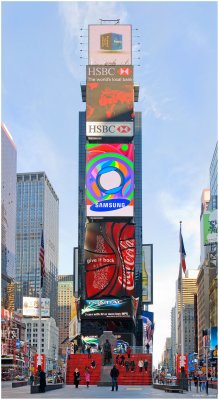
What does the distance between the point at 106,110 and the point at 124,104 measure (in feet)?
10.8

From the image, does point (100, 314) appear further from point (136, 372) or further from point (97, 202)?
point (136, 372)

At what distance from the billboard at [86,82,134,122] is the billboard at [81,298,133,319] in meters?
30.4

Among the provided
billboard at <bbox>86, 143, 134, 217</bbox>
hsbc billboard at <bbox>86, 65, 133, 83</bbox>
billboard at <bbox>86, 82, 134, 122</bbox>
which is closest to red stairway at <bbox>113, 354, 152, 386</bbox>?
billboard at <bbox>86, 143, 134, 217</bbox>

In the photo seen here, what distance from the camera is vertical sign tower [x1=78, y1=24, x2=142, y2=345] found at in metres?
119

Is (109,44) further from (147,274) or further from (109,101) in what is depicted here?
(147,274)

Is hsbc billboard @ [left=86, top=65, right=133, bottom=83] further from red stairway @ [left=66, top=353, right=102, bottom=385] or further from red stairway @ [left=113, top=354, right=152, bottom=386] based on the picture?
red stairway @ [left=113, top=354, right=152, bottom=386]

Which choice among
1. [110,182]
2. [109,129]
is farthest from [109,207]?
[109,129]

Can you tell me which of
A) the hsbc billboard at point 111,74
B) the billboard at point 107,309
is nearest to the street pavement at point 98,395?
the billboard at point 107,309

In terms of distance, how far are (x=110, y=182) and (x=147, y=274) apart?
253 feet

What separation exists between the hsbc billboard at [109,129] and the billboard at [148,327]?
42.1 metres

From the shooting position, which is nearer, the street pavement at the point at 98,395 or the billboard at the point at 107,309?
the street pavement at the point at 98,395

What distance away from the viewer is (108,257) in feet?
395

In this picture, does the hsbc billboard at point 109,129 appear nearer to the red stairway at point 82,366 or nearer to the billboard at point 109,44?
the billboard at point 109,44

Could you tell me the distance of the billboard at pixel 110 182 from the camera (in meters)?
121
